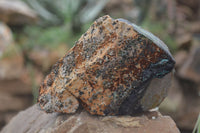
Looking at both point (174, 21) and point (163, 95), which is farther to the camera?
point (174, 21)

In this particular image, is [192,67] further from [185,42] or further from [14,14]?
[14,14]

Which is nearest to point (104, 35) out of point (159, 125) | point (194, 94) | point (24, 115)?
point (159, 125)

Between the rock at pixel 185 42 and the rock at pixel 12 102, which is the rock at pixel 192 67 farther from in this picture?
the rock at pixel 12 102

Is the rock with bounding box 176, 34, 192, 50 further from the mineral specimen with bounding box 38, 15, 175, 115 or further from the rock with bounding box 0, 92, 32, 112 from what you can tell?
the mineral specimen with bounding box 38, 15, 175, 115

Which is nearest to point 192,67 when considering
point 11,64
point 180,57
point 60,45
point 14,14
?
point 180,57

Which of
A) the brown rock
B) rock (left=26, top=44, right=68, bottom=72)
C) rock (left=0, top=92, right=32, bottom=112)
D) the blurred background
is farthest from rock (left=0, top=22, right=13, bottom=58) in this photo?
the brown rock

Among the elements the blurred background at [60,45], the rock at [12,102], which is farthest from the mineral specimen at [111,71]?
the rock at [12,102]

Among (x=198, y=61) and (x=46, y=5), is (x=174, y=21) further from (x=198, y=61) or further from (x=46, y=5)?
(x=46, y=5)
